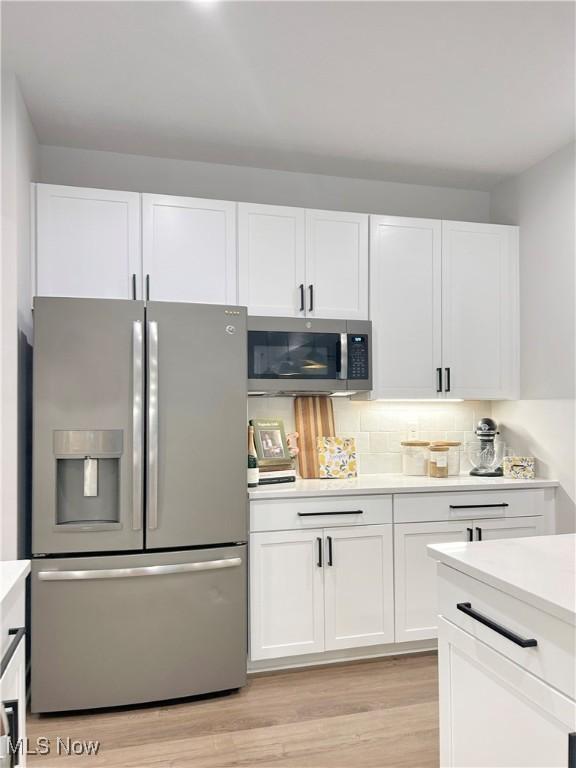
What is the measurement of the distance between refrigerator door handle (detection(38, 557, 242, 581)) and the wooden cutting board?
34.3 inches

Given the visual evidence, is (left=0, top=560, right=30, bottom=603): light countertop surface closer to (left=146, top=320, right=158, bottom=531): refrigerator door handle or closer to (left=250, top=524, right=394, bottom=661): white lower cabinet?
(left=146, top=320, right=158, bottom=531): refrigerator door handle

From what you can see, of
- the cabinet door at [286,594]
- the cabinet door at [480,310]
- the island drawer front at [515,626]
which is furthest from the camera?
the cabinet door at [480,310]

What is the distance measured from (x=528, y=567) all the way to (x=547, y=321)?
2.30m

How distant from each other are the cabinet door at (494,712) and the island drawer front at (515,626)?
0.08ft

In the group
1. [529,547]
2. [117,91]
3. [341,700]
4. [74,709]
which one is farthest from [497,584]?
[117,91]

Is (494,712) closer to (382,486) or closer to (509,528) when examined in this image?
(382,486)

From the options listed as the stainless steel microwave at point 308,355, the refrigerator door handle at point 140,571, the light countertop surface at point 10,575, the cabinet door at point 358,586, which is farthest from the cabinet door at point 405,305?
the light countertop surface at point 10,575

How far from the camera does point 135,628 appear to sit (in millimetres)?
2598

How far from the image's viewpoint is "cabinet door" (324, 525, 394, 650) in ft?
9.73

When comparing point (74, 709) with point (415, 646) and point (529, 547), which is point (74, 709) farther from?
point (529, 547)

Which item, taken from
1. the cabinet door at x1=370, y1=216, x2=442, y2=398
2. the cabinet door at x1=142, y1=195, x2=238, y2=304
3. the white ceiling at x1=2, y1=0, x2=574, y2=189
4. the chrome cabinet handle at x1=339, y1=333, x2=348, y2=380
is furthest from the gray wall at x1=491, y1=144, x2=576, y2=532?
the cabinet door at x1=142, y1=195, x2=238, y2=304

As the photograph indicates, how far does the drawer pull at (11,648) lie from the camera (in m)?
1.27

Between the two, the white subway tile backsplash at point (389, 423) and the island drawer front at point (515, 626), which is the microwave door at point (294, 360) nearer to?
the white subway tile backsplash at point (389, 423)

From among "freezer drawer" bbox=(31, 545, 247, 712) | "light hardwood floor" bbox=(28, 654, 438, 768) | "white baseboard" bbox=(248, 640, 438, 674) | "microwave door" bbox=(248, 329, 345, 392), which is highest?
"microwave door" bbox=(248, 329, 345, 392)
